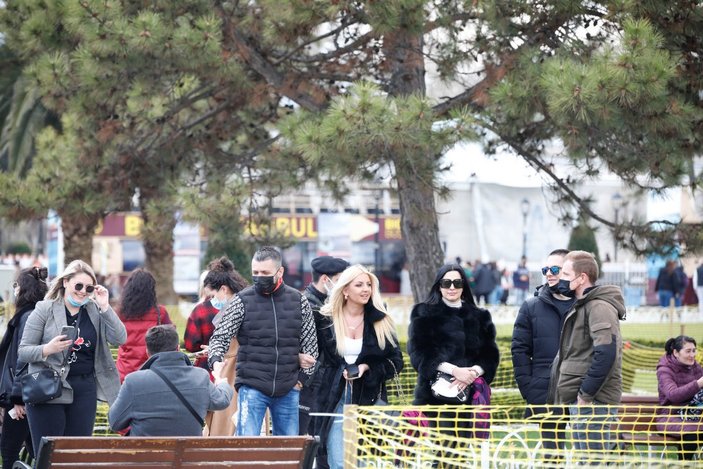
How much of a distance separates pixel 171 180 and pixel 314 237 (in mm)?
27286

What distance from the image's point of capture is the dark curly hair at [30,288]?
28.0ft

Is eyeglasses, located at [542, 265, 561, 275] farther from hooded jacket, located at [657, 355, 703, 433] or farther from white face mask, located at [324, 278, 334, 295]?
white face mask, located at [324, 278, 334, 295]

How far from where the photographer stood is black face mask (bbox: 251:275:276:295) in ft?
26.7

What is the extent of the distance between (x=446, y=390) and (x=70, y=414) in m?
2.53

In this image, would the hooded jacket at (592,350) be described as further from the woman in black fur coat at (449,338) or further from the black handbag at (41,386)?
the black handbag at (41,386)

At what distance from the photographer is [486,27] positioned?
1370 centimetres

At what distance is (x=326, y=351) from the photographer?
868 cm

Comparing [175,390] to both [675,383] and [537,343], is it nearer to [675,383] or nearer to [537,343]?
[537,343]

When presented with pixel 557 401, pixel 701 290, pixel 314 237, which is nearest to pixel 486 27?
pixel 557 401

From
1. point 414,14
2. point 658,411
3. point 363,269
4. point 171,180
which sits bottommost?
point 658,411

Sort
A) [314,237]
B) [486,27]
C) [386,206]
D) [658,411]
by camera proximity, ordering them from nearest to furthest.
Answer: [658,411] → [486,27] → [314,237] → [386,206]

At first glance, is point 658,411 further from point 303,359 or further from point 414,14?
point 414,14

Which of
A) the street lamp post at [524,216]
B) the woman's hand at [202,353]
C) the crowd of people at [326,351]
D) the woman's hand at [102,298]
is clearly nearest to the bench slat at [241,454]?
the crowd of people at [326,351]

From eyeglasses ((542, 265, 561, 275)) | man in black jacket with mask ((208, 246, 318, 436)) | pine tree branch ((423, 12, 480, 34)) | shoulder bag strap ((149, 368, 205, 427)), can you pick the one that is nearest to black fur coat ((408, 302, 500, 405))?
eyeglasses ((542, 265, 561, 275))
